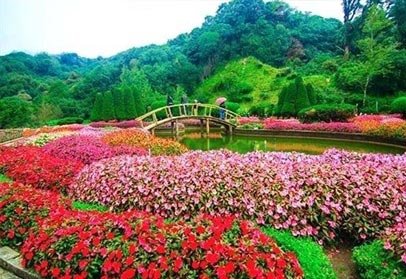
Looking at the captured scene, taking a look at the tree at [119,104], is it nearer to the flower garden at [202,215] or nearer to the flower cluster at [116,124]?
the flower cluster at [116,124]

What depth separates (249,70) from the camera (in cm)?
4853

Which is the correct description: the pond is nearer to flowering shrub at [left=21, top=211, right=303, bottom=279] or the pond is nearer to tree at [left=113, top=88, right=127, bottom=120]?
tree at [left=113, top=88, right=127, bottom=120]

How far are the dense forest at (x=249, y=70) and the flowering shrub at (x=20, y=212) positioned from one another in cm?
2369

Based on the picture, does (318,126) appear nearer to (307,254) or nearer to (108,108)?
(108,108)

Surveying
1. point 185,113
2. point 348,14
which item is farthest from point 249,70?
point 185,113

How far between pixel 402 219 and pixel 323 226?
105 centimetres

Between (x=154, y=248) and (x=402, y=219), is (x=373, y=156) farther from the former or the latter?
(x=154, y=248)

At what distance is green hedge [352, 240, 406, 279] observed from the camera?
395 centimetres

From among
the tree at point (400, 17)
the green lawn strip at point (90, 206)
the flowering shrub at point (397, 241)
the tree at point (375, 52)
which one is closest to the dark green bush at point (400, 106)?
the tree at point (375, 52)

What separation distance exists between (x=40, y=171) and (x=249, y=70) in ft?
141

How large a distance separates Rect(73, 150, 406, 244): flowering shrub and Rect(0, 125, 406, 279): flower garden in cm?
1

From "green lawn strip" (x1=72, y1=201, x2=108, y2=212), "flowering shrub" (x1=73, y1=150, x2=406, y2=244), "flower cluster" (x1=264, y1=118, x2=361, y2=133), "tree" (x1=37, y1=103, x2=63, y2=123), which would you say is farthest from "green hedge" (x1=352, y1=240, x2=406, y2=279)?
"tree" (x1=37, y1=103, x2=63, y2=123)

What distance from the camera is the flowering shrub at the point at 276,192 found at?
203 inches

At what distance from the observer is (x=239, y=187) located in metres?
5.41
